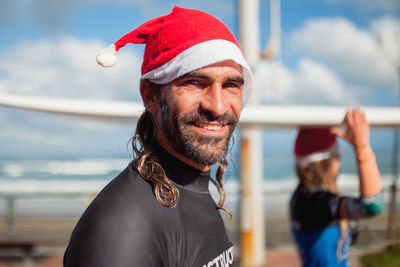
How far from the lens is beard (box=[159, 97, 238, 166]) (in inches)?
44.7

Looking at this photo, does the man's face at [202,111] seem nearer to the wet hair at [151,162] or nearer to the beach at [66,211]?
the wet hair at [151,162]

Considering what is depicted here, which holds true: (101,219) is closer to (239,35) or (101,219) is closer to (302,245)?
(302,245)

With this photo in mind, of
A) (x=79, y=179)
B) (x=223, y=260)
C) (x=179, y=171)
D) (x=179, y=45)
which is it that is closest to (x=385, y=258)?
(x=223, y=260)

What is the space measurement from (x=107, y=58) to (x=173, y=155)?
404mm

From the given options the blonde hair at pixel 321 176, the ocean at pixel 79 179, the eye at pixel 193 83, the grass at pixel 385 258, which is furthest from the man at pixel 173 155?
the ocean at pixel 79 179

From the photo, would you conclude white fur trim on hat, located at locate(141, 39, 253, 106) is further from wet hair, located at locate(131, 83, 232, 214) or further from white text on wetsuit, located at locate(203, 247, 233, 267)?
white text on wetsuit, located at locate(203, 247, 233, 267)

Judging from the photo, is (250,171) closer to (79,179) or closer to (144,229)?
(144,229)

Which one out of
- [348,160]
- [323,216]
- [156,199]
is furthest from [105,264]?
[348,160]

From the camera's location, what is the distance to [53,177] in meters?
27.0

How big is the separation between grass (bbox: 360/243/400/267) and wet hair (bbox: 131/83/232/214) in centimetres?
423

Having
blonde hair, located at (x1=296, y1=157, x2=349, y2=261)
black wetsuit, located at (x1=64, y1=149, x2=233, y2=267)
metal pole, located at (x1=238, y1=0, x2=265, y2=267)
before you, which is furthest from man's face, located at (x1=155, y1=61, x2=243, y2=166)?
metal pole, located at (x1=238, y1=0, x2=265, y2=267)

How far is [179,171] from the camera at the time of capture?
1265 millimetres

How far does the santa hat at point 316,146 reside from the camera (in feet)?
8.72

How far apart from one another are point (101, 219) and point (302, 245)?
1964 mm
